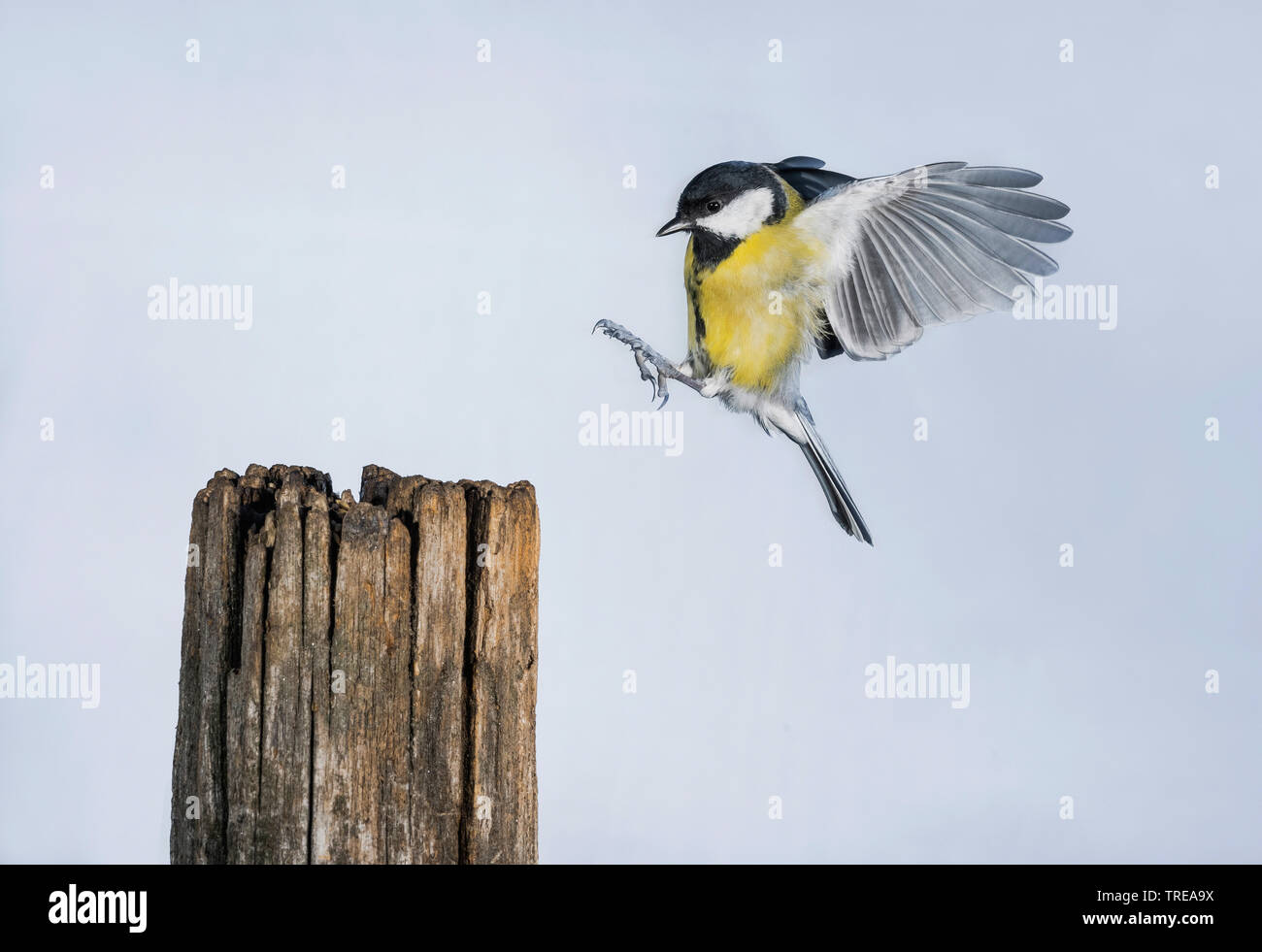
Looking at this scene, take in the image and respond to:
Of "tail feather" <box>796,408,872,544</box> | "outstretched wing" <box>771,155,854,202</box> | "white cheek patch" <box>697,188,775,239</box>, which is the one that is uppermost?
"outstretched wing" <box>771,155,854,202</box>

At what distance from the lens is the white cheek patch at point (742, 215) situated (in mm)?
3652

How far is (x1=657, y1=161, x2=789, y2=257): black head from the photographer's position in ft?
11.8

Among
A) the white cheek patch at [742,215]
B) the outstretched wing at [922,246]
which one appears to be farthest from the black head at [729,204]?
the outstretched wing at [922,246]

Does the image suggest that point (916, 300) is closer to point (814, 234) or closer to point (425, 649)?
point (814, 234)

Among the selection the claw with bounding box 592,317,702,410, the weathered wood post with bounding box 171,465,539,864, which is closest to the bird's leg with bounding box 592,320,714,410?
the claw with bounding box 592,317,702,410

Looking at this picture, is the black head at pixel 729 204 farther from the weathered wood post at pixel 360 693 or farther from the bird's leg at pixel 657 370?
the weathered wood post at pixel 360 693

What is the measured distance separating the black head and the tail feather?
26.1 inches

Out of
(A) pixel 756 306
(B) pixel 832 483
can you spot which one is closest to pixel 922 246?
(A) pixel 756 306

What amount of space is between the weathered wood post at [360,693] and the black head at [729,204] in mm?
1924

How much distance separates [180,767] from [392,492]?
22.9 inches

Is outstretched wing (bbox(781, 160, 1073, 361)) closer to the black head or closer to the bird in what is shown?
the bird

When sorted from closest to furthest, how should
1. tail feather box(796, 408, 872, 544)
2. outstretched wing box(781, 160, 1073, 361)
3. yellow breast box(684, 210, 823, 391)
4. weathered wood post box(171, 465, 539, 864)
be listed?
weathered wood post box(171, 465, 539, 864)
outstretched wing box(781, 160, 1073, 361)
yellow breast box(684, 210, 823, 391)
tail feather box(796, 408, 872, 544)
